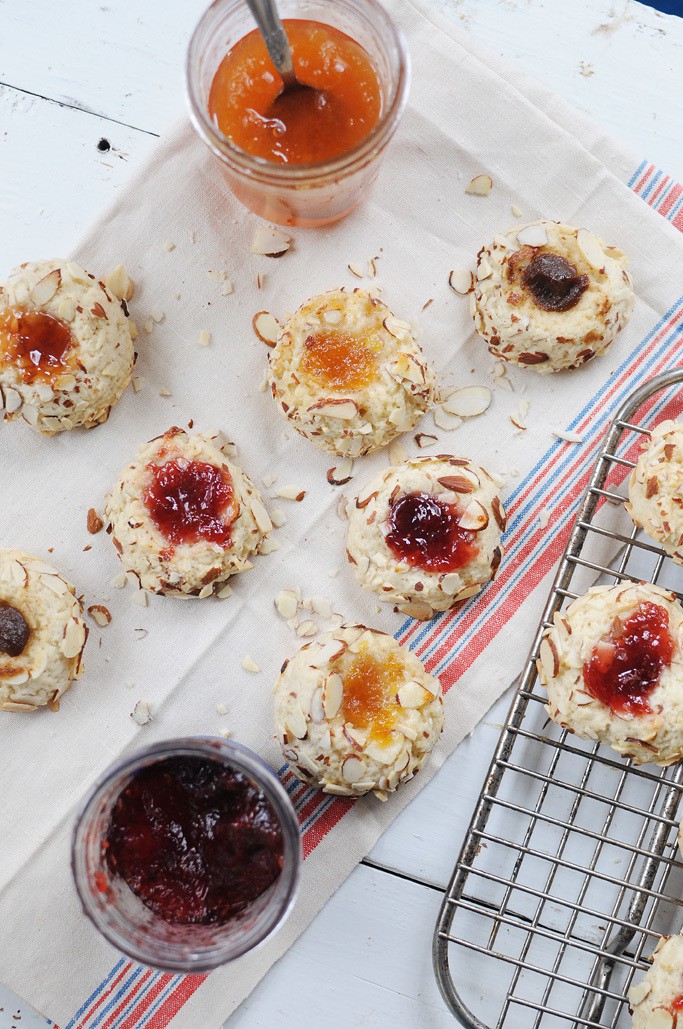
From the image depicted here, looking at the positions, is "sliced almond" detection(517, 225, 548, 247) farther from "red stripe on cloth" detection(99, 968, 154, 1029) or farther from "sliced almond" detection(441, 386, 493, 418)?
"red stripe on cloth" detection(99, 968, 154, 1029)

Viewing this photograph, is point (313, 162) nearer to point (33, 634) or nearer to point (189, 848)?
point (33, 634)

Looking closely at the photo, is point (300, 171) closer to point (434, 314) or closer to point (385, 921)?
point (434, 314)

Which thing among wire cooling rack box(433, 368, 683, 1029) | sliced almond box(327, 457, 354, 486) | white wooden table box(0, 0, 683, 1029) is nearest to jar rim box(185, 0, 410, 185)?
white wooden table box(0, 0, 683, 1029)

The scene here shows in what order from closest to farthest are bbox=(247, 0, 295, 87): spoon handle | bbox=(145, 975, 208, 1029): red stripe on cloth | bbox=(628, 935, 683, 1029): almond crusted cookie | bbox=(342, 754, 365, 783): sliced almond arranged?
1. bbox=(247, 0, 295, 87): spoon handle
2. bbox=(628, 935, 683, 1029): almond crusted cookie
3. bbox=(342, 754, 365, 783): sliced almond
4. bbox=(145, 975, 208, 1029): red stripe on cloth

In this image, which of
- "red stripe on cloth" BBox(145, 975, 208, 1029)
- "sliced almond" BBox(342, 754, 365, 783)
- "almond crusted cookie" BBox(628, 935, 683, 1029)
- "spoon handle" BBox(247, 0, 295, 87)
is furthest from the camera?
"red stripe on cloth" BBox(145, 975, 208, 1029)

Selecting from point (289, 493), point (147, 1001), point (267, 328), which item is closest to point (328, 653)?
point (289, 493)

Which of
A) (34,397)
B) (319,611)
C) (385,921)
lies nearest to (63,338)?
(34,397)

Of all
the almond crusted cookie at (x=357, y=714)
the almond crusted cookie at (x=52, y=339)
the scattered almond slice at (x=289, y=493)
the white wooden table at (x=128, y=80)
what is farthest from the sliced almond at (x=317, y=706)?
the white wooden table at (x=128, y=80)
